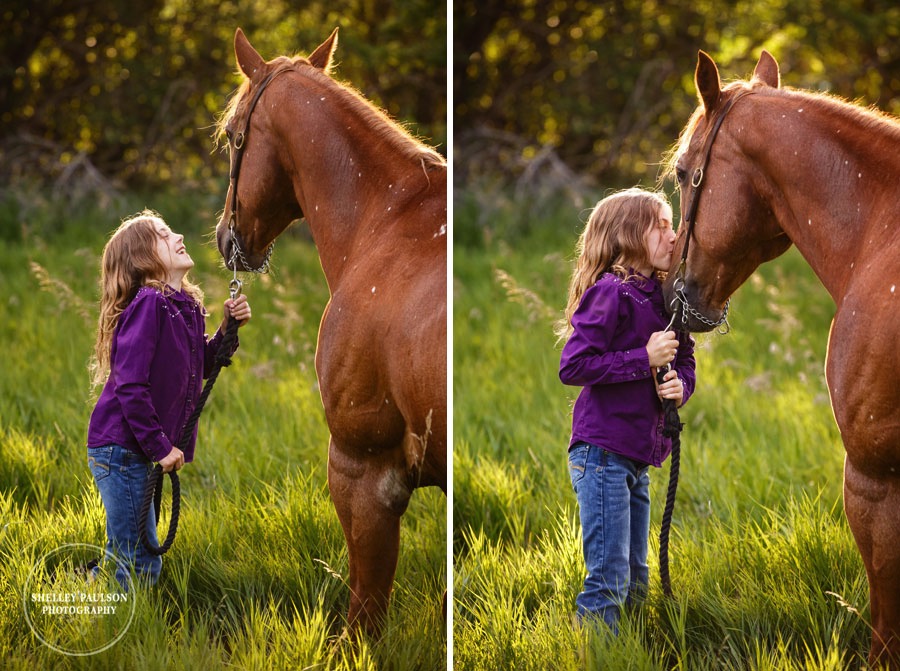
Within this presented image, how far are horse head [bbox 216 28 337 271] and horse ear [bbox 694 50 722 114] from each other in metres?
0.85

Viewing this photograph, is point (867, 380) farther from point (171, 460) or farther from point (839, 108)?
point (171, 460)

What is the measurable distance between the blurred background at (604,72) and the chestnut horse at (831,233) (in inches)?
60.7

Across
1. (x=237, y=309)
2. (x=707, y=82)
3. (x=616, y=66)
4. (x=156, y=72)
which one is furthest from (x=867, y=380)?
(x=616, y=66)

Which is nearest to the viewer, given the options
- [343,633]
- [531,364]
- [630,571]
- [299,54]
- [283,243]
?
[343,633]

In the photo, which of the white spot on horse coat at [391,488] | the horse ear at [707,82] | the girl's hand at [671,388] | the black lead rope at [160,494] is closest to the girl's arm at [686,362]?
the girl's hand at [671,388]

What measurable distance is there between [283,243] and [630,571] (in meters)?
1.58

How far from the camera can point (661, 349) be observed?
6.09 ft

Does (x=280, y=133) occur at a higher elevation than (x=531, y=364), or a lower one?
higher

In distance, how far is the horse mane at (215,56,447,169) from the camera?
6.74 feet

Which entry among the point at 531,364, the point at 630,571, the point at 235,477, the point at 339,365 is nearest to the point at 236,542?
the point at 235,477

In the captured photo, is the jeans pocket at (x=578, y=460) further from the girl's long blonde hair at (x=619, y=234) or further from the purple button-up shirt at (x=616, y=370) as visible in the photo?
the girl's long blonde hair at (x=619, y=234)

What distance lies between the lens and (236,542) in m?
2.12

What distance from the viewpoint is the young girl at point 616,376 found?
187cm

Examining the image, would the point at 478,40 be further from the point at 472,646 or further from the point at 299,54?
the point at 472,646
